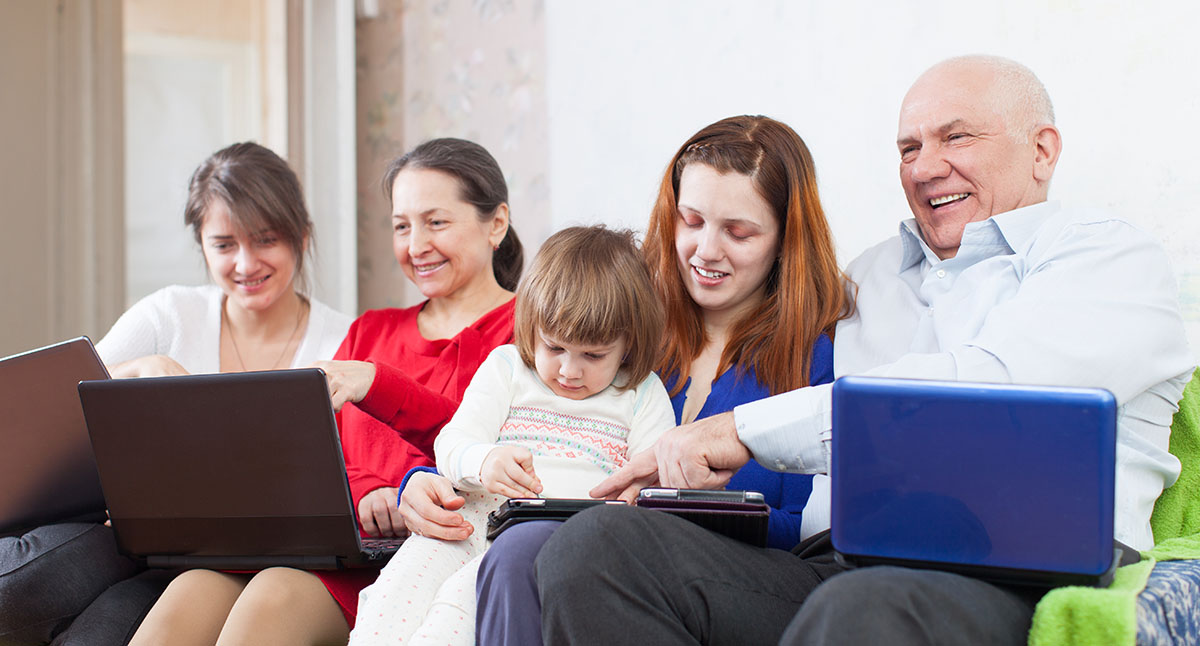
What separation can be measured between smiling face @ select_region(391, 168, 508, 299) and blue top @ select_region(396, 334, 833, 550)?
17.6 inches

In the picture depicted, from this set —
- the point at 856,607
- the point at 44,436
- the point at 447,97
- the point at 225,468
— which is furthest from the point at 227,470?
the point at 447,97

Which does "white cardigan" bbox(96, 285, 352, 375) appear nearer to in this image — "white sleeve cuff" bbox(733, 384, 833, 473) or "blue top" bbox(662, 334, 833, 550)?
"blue top" bbox(662, 334, 833, 550)

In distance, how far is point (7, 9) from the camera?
2.74 metres

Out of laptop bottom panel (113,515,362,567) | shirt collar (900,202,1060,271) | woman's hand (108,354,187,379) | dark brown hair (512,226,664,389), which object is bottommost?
laptop bottom panel (113,515,362,567)

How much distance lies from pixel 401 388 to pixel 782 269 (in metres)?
0.64

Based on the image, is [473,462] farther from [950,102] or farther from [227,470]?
[950,102]

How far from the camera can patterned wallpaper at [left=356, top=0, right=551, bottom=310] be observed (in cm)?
271

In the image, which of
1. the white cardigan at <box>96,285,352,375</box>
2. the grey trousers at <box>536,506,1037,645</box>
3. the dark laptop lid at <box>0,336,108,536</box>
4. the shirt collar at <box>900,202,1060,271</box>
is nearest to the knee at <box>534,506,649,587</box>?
the grey trousers at <box>536,506,1037,645</box>

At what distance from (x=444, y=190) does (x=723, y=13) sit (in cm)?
77

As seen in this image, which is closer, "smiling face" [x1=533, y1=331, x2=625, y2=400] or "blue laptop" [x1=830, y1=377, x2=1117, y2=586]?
"blue laptop" [x1=830, y1=377, x2=1117, y2=586]

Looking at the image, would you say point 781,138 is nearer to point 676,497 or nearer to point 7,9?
point 676,497

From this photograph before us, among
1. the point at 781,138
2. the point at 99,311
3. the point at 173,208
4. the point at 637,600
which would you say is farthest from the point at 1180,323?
the point at 173,208

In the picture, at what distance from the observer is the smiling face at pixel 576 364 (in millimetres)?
1434

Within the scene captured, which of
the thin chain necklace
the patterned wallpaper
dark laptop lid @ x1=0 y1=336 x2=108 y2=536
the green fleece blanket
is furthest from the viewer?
the patterned wallpaper
